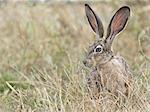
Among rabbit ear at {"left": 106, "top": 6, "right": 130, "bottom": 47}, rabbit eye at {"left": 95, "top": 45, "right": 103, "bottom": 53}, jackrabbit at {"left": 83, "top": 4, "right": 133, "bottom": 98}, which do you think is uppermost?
rabbit ear at {"left": 106, "top": 6, "right": 130, "bottom": 47}

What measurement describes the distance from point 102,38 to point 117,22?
0.20 meters

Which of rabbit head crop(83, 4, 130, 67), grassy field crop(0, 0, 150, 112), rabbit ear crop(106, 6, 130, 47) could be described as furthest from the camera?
rabbit ear crop(106, 6, 130, 47)

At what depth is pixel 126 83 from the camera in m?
5.71

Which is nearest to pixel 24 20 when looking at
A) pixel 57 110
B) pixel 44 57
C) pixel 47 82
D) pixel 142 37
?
pixel 44 57

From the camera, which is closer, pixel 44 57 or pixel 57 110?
pixel 57 110

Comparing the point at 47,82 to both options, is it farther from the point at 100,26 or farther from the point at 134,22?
the point at 134,22

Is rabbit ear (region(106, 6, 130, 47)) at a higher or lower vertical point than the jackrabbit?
higher

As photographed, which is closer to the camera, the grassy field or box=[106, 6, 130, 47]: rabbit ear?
the grassy field

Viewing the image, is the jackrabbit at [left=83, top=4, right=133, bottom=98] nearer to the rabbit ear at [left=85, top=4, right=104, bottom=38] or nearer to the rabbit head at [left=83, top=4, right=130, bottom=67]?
the rabbit head at [left=83, top=4, right=130, bottom=67]

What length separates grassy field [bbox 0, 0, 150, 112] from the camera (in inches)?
223

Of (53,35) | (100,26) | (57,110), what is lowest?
(57,110)

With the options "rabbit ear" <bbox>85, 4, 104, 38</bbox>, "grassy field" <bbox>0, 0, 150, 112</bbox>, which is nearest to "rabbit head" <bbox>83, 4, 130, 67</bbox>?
"rabbit ear" <bbox>85, 4, 104, 38</bbox>

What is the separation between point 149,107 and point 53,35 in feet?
12.4

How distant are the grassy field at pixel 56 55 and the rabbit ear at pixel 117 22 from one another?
232 millimetres
